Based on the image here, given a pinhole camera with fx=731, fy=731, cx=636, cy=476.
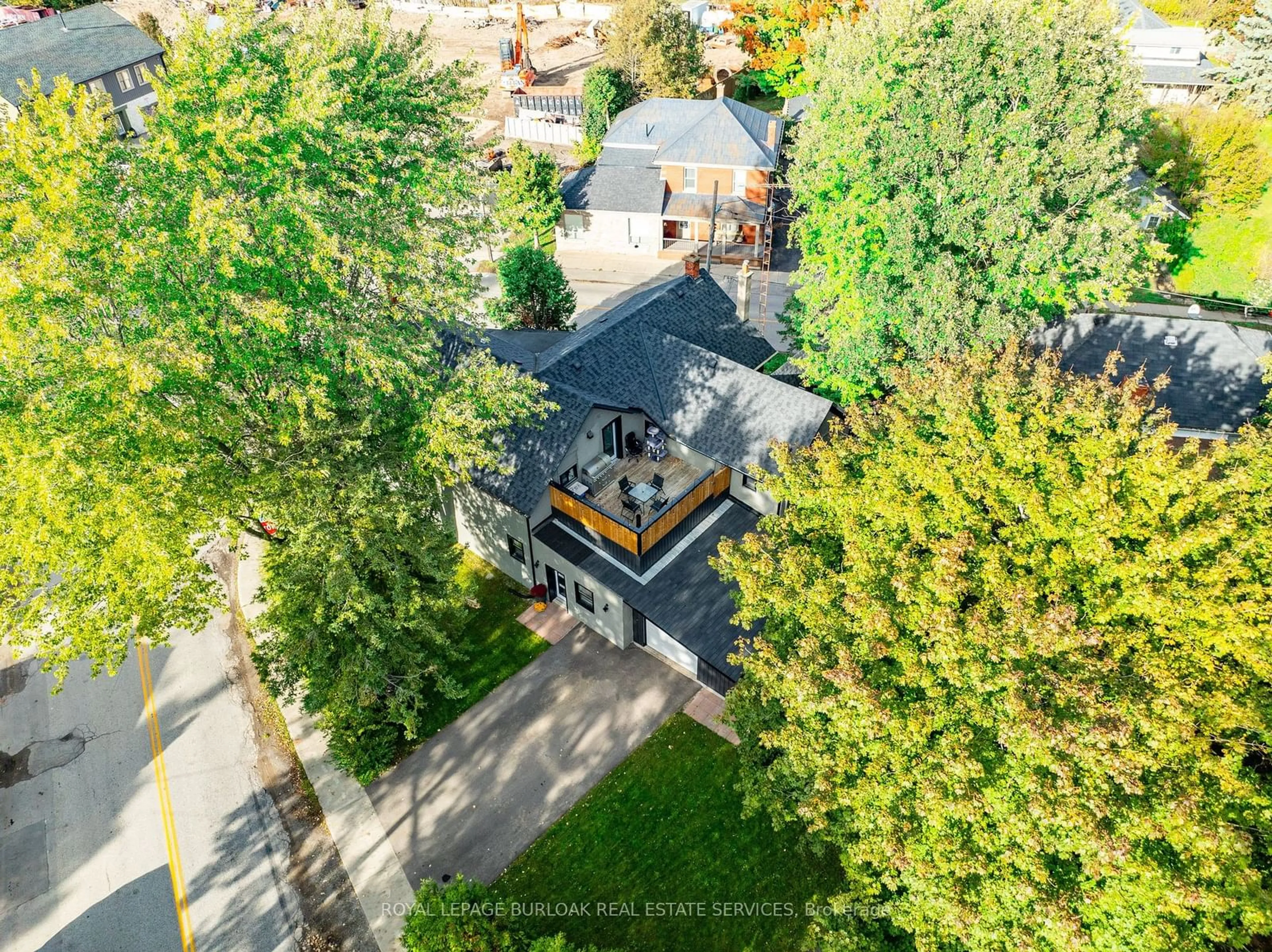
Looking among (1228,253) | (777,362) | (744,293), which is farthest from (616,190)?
(1228,253)

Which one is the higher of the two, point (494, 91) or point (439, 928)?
point (494, 91)

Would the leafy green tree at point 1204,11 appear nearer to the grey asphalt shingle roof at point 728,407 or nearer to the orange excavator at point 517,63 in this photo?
the orange excavator at point 517,63

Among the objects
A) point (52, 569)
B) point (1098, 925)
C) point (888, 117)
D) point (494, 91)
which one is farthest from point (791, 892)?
point (494, 91)

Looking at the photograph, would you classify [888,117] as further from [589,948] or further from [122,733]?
[122,733]

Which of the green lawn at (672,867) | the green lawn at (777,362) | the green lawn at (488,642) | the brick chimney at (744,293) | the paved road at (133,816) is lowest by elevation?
the paved road at (133,816)

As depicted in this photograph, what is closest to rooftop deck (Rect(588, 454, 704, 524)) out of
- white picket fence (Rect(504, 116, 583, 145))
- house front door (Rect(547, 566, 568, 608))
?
house front door (Rect(547, 566, 568, 608))

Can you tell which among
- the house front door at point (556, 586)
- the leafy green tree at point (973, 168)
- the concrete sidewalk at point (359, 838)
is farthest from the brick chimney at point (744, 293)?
the concrete sidewalk at point (359, 838)

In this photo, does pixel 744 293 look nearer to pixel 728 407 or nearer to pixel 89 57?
pixel 728 407
